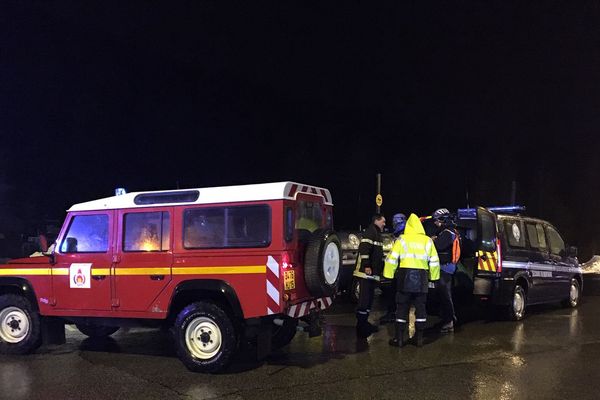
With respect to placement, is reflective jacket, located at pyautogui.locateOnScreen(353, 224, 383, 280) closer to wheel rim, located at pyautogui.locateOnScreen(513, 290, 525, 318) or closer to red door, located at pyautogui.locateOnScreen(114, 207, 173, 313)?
red door, located at pyautogui.locateOnScreen(114, 207, 173, 313)

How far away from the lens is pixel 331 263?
6.21 metres

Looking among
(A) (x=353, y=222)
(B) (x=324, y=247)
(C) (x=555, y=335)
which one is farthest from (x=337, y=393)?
(A) (x=353, y=222)

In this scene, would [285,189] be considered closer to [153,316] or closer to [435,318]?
[153,316]

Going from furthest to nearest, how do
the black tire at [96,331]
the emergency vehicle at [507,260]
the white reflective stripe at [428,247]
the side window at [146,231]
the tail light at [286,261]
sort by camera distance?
the emergency vehicle at [507,260]
the black tire at [96,331]
the white reflective stripe at [428,247]
the side window at [146,231]
the tail light at [286,261]

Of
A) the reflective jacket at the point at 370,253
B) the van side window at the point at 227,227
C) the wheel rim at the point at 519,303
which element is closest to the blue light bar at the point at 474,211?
the wheel rim at the point at 519,303

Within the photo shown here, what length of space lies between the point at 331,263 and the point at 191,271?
5.38 ft

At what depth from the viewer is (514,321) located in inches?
350

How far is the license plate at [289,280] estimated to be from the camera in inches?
216

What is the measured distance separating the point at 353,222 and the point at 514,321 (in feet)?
118

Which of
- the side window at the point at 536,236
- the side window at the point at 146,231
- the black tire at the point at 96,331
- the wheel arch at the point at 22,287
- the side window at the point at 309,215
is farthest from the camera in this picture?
the side window at the point at 536,236

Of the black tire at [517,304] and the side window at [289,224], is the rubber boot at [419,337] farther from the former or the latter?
the black tire at [517,304]

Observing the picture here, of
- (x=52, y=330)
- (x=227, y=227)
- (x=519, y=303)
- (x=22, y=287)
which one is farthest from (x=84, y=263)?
(x=519, y=303)

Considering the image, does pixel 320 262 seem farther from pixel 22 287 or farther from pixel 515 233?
pixel 515 233

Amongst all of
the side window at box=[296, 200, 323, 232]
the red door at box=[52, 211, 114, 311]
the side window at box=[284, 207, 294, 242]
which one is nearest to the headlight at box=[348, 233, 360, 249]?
the side window at box=[296, 200, 323, 232]
